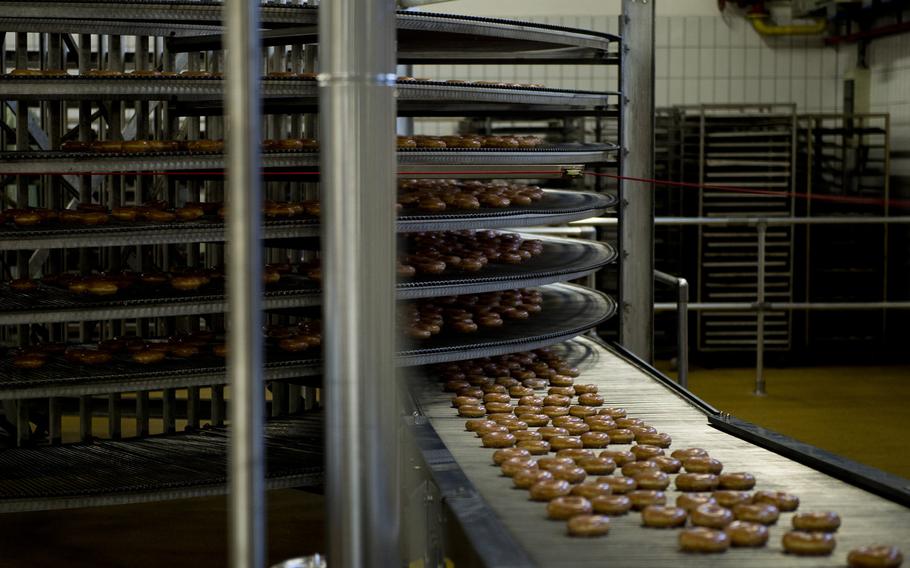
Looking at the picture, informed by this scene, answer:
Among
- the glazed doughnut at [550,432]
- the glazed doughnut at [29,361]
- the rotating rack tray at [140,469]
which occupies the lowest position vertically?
the rotating rack tray at [140,469]

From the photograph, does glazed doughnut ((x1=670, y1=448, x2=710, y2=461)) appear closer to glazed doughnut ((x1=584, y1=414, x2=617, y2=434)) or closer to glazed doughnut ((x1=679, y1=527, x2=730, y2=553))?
glazed doughnut ((x1=584, y1=414, x2=617, y2=434))

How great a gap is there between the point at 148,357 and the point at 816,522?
79.6 inches

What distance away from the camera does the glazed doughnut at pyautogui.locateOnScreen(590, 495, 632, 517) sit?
95.6 inches

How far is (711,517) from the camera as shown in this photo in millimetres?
2312

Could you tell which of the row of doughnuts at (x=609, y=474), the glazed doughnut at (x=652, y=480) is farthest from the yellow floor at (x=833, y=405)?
the glazed doughnut at (x=652, y=480)

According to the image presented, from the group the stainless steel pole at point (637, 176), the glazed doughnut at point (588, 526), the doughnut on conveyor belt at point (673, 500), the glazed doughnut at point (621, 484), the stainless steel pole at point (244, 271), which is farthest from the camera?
the stainless steel pole at point (637, 176)

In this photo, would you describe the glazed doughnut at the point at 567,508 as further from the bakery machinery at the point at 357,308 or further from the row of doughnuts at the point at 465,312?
the row of doughnuts at the point at 465,312

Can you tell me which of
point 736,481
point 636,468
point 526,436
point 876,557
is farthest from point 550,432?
point 876,557

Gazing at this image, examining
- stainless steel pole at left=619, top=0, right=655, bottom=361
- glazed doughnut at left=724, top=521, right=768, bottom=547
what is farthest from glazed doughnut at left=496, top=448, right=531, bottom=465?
stainless steel pole at left=619, top=0, right=655, bottom=361

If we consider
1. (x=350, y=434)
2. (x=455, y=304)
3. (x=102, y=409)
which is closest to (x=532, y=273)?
(x=455, y=304)

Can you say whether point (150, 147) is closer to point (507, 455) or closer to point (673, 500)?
point (507, 455)

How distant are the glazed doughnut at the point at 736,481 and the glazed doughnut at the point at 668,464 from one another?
14cm

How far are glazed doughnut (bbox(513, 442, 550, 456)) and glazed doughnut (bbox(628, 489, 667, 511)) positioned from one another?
1.52 feet

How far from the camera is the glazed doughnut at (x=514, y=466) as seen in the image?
2.72m
